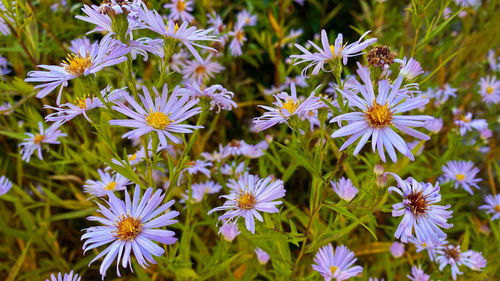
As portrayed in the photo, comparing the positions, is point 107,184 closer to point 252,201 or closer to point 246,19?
point 252,201

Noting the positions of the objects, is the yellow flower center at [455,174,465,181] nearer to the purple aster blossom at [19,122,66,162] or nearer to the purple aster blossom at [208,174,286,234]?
the purple aster blossom at [208,174,286,234]

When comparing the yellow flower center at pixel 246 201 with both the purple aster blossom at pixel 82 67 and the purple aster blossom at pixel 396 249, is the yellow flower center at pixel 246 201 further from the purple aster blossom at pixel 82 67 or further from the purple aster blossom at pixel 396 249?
the purple aster blossom at pixel 396 249

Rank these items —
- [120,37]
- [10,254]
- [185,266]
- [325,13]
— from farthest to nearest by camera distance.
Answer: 1. [325,13]
2. [10,254]
3. [185,266]
4. [120,37]

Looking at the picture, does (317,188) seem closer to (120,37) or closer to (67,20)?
(120,37)


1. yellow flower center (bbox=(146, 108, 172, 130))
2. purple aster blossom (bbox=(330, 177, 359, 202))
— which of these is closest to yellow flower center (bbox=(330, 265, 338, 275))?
purple aster blossom (bbox=(330, 177, 359, 202))

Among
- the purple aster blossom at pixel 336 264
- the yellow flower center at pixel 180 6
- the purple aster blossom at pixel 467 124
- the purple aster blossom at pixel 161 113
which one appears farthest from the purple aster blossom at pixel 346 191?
the yellow flower center at pixel 180 6

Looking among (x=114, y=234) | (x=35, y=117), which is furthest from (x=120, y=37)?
(x=35, y=117)
